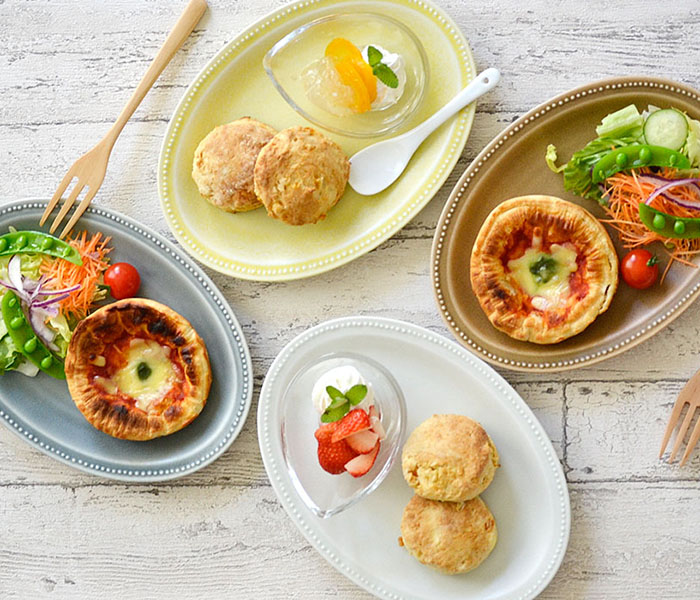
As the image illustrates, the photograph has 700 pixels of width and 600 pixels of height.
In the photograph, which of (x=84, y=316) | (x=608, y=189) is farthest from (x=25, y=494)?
(x=608, y=189)

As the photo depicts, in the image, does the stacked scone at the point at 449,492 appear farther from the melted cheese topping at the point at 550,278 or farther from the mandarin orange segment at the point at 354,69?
the mandarin orange segment at the point at 354,69

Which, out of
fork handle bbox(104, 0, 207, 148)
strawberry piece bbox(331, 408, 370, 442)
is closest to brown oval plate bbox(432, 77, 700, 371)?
strawberry piece bbox(331, 408, 370, 442)

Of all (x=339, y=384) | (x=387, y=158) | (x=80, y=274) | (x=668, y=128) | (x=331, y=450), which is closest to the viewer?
(x=668, y=128)

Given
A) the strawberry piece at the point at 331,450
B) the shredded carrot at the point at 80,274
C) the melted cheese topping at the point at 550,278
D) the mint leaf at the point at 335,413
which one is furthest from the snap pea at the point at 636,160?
the shredded carrot at the point at 80,274

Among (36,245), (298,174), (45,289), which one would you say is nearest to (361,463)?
(298,174)

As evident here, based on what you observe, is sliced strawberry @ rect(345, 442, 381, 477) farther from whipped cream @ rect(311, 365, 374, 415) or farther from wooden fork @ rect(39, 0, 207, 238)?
wooden fork @ rect(39, 0, 207, 238)

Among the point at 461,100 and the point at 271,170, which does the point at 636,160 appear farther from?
the point at 271,170
